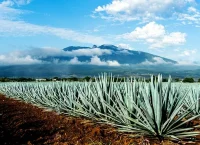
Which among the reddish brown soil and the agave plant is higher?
the agave plant

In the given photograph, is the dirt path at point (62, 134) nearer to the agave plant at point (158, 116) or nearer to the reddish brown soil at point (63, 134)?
the reddish brown soil at point (63, 134)

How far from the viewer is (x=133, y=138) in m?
6.29

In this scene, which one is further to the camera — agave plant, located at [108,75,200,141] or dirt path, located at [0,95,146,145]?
dirt path, located at [0,95,146,145]

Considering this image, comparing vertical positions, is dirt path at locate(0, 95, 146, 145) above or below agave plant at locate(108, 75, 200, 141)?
below

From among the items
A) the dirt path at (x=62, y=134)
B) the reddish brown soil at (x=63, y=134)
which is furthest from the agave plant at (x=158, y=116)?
the dirt path at (x=62, y=134)

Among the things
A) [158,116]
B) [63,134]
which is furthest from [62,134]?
[158,116]

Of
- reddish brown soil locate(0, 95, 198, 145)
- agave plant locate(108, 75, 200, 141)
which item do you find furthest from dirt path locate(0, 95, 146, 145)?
agave plant locate(108, 75, 200, 141)

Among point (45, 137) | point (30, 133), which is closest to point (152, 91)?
point (45, 137)

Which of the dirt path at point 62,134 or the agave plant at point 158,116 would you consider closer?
the agave plant at point 158,116

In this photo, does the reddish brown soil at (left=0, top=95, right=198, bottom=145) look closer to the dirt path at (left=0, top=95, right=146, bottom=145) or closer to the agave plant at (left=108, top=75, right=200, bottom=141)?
the dirt path at (left=0, top=95, right=146, bottom=145)

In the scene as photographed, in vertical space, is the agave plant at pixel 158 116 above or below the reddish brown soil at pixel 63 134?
above

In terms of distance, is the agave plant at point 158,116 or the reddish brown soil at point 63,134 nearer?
the agave plant at point 158,116

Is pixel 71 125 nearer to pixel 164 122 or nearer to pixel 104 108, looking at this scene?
pixel 104 108

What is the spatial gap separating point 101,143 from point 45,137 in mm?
1387
